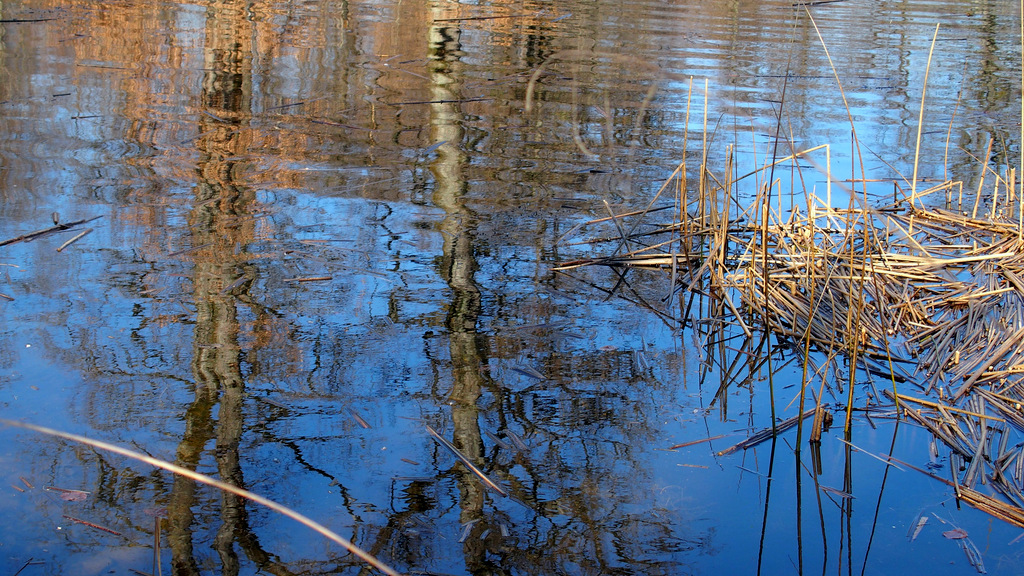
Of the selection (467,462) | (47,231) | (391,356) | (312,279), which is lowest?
(467,462)

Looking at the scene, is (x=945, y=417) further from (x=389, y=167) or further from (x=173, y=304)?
(x=389, y=167)

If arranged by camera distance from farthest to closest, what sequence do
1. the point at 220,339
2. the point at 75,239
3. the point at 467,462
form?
the point at 75,239 < the point at 220,339 < the point at 467,462

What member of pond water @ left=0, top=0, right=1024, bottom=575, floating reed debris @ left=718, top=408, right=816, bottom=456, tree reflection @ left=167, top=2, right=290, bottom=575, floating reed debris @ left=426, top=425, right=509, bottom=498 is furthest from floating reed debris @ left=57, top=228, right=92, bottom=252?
floating reed debris @ left=718, top=408, right=816, bottom=456

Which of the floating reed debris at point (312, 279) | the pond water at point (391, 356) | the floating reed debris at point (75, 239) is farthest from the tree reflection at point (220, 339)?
the floating reed debris at point (75, 239)

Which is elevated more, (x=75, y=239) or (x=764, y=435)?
(x=75, y=239)

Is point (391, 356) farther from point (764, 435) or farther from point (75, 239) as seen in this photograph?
point (75, 239)

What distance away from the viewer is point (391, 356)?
3.47m

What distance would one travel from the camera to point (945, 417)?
3.15 meters

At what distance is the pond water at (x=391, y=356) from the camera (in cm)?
251

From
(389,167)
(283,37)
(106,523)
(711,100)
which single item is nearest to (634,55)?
(711,100)

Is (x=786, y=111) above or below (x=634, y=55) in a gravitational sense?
below

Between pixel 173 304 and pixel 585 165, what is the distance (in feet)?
11.0

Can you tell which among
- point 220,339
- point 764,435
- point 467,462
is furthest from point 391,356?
point 764,435

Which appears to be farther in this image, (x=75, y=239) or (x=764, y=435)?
(x=75, y=239)
